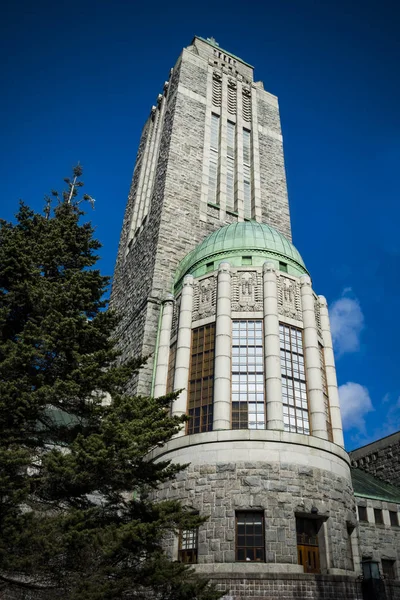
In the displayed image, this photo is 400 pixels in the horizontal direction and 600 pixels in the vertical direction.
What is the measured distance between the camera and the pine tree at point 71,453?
11.0m

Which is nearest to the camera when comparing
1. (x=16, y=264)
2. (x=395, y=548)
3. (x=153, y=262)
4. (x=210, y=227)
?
(x=16, y=264)

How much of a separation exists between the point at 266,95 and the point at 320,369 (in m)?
33.5

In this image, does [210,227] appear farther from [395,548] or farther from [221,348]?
[395,548]

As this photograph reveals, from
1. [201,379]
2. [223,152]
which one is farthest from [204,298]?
[223,152]

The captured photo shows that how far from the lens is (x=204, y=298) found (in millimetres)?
23359

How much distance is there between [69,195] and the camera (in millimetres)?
22500

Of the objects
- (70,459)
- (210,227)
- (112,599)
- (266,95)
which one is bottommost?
(112,599)

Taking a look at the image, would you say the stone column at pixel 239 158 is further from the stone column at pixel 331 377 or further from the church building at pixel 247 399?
the stone column at pixel 331 377

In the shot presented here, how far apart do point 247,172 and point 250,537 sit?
2865 centimetres

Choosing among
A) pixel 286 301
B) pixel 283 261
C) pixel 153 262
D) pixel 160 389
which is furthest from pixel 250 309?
pixel 153 262

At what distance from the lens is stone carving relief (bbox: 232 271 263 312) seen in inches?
879

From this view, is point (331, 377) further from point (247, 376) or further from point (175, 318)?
point (175, 318)

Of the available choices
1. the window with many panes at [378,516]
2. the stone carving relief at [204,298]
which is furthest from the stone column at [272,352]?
the window with many panes at [378,516]

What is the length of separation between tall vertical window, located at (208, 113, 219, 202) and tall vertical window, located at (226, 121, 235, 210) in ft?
3.17
